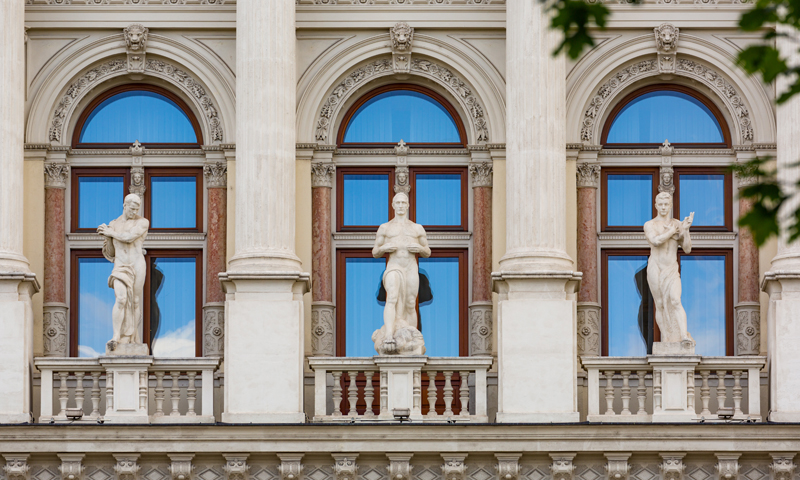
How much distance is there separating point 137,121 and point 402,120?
13.5ft

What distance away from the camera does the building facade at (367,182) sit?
23578 millimetres

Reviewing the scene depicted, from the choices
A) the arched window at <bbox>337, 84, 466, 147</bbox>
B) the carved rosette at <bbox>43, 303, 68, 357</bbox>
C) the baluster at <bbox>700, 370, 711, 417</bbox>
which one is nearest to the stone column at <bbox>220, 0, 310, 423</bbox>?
the arched window at <bbox>337, 84, 466, 147</bbox>

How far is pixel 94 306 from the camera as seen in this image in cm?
2608

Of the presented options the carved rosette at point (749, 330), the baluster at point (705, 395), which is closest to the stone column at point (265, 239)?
the baluster at point (705, 395)

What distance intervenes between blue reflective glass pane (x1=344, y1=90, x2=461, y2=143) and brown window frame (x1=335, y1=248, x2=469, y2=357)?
1757 mm

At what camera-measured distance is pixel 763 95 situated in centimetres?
2602

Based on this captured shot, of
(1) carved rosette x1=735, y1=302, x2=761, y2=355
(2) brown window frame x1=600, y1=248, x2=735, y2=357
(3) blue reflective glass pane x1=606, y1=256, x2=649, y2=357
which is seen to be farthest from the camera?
(3) blue reflective glass pane x1=606, y1=256, x2=649, y2=357

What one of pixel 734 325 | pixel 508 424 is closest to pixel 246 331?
pixel 508 424

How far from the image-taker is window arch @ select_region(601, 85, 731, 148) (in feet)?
86.8

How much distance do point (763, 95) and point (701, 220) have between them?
211cm

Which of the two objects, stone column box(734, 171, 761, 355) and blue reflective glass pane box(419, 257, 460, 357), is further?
blue reflective glass pane box(419, 257, 460, 357)

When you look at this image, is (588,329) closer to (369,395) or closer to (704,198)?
(704,198)

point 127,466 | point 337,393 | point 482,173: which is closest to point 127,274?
point 127,466

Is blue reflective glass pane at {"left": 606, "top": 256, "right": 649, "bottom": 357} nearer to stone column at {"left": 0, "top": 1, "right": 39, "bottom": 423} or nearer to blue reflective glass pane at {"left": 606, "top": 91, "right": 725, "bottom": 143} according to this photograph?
blue reflective glass pane at {"left": 606, "top": 91, "right": 725, "bottom": 143}
